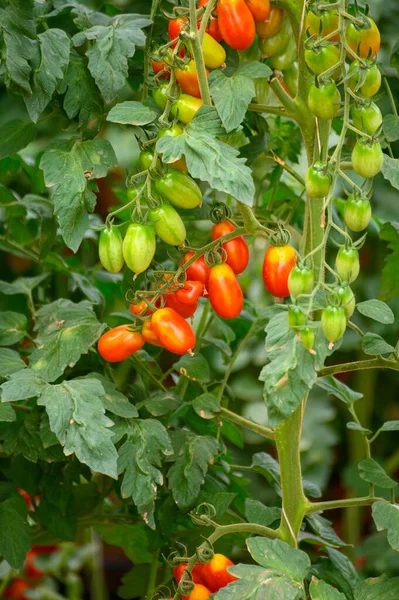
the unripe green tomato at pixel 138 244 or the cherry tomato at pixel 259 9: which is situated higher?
the cherry tomato at pixel 259 9

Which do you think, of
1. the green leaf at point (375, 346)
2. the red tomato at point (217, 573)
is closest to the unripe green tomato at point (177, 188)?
the green leaf at point (375, 346)

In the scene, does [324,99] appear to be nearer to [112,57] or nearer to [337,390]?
[112,57]

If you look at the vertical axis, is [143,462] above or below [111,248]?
below

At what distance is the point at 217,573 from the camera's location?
763 mm

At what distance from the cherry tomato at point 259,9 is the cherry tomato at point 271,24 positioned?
0.01 m

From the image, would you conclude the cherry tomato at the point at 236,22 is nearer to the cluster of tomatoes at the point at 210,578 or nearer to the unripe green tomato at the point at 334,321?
the unripe green tomato at the point at 334,321

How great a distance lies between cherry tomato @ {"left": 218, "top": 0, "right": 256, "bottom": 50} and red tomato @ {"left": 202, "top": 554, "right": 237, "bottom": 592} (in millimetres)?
449

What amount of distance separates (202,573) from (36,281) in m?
0.42

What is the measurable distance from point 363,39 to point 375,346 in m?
0.27

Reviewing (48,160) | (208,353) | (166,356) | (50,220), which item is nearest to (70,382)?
(48,160)

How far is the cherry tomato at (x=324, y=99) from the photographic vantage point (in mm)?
667

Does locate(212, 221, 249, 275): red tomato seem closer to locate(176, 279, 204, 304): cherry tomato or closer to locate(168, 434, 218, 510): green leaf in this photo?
locate(176, 279, 204, 304): cherry tomato

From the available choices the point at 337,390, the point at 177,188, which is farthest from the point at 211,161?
the point at 337,390

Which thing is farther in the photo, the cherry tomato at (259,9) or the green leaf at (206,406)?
the green leaf at (206,406)
